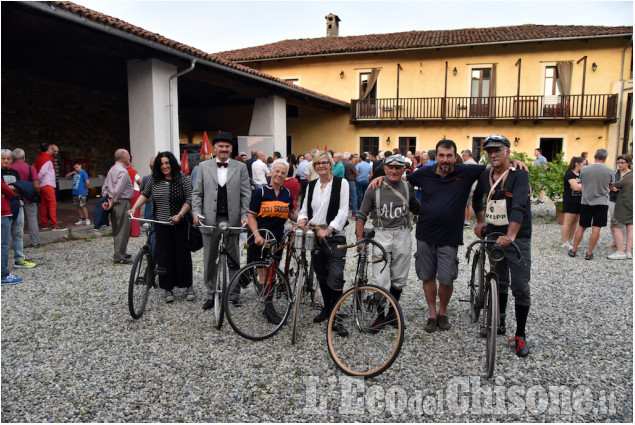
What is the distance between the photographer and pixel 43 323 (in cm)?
414

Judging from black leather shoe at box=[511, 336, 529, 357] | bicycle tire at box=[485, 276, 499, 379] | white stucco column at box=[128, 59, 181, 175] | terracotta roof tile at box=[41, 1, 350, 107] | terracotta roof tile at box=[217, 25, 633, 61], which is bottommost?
black leather shoe at box=[511, 336, 529, 357]

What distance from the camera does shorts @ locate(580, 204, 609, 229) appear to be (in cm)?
671

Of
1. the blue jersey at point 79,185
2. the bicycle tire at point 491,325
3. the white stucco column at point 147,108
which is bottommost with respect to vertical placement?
the bicycle tire at point 491,325

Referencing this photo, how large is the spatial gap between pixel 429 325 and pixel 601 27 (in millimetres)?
22355

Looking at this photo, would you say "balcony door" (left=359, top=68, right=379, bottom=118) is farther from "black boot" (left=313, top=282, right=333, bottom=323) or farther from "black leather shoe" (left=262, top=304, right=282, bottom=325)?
"black leather shoe" (left=262, top=304, right=282, bottom=325)

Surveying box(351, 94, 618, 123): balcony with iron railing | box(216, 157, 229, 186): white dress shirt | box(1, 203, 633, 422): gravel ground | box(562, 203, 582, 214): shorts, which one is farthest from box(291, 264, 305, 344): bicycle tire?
box(351, 94, 618, 123): balcony with iron railing

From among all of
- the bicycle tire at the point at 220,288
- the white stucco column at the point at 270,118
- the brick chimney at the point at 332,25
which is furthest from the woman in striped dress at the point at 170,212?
the brick chimney at the point at 332,25

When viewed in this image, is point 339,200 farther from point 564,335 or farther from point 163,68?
point 163,68

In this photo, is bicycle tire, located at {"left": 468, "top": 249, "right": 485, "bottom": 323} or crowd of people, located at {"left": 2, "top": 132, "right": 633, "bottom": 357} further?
bicycle tire, located at {"left": 468, "top": 249, "right": 485, "bottom": 323}

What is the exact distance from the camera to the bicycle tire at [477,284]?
365 centimetres

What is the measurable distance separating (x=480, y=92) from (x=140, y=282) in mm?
20208

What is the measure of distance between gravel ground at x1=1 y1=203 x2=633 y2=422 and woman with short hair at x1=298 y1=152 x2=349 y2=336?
0.52 metres

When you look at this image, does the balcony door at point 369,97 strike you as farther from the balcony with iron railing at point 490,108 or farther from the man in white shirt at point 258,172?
the man in white shirt at point 258,172

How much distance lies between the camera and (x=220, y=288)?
13.5ft
